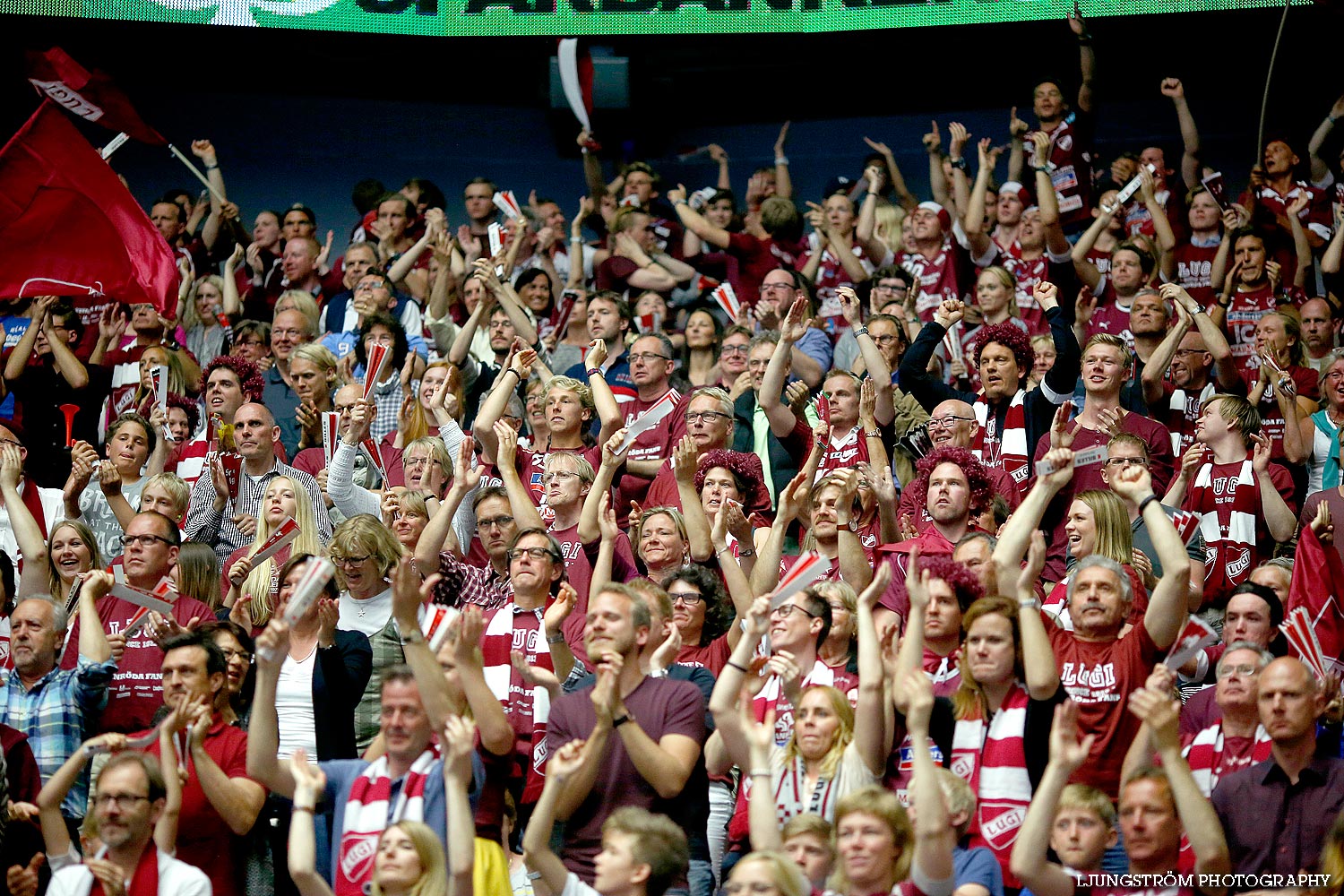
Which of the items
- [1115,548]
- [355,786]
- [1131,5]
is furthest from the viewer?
[1131,5]

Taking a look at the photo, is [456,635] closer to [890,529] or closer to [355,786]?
[355,786]

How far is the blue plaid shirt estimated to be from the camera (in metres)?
5.55

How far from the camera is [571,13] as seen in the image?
11.8 m

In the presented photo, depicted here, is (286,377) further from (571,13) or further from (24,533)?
(571,13)

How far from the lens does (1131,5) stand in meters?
11.1

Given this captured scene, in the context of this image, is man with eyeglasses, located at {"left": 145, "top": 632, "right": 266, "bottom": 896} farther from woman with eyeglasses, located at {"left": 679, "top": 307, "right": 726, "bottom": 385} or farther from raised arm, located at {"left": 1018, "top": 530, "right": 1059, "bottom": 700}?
woman with eyeglasses, located at {"left": 679, "top": 307, "right": 726, "bottom": 385}

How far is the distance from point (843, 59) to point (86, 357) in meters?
5.77

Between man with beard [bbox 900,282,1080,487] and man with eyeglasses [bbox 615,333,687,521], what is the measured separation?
1.07 m

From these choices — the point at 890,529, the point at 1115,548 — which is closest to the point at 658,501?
the point at 890,529

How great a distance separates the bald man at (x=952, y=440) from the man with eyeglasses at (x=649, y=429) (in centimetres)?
116

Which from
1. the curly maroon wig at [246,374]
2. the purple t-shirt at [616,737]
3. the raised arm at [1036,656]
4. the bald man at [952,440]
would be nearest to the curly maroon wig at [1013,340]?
the bald man at [952,440]

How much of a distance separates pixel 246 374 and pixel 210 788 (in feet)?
13.2

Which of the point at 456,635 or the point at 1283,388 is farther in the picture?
the point at 1283,388

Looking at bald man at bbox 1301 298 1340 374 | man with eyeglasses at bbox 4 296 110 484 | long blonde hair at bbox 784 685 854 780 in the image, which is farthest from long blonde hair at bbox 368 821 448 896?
bald man at bbox 1301 298 1340 374
